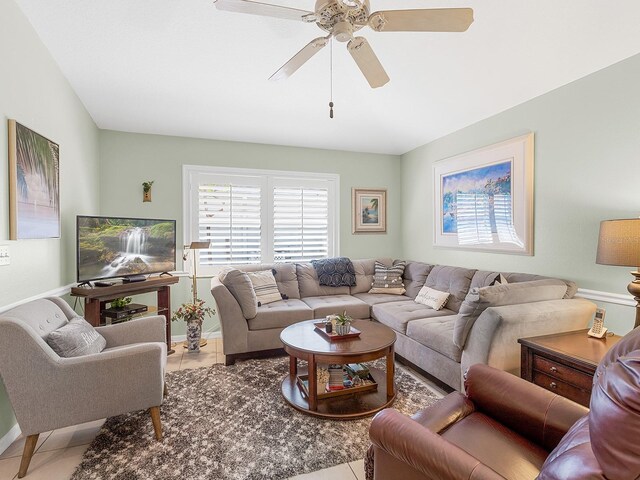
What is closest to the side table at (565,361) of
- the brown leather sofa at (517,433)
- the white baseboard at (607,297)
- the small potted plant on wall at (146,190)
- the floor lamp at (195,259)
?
the white baseboard at (607,297)

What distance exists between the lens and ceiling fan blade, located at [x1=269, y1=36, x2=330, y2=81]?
6.13ft

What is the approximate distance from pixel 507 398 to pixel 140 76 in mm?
3717

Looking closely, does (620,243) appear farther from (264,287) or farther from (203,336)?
(203,336)

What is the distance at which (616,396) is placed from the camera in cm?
73

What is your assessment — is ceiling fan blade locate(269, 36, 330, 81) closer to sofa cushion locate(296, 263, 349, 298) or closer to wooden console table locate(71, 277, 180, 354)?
wooden console table locate(71, 277, 180, 354)

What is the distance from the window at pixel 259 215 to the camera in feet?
14.1

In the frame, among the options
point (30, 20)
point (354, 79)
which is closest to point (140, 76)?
point (30, 20)

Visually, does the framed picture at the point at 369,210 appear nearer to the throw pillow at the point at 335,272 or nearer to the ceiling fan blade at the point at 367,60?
the throw pillow at the point at 335,272

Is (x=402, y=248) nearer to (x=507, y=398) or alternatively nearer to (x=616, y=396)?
(x=507, y=398)

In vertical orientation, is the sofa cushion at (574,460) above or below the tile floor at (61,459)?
above

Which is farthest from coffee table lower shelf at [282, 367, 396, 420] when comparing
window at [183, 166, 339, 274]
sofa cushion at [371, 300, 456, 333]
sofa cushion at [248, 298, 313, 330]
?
window at [183, 166, 339, 274]

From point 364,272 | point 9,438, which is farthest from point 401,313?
point 9,438

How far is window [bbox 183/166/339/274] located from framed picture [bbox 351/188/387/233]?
1.05 feet

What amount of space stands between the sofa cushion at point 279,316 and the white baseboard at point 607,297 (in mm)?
2489
